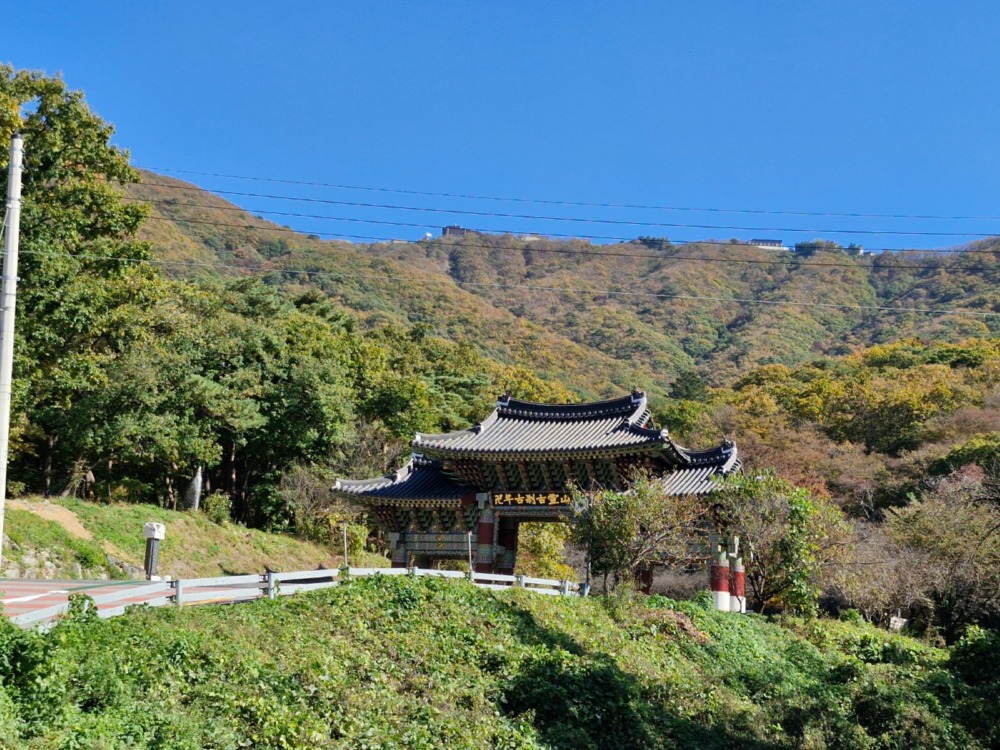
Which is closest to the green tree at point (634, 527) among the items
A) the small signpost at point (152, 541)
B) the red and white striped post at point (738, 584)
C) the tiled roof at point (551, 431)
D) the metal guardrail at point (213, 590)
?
the tiled roof at point (551, 431)

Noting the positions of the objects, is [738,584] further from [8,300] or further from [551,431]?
[8,300]

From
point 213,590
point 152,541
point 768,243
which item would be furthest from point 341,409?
point 768,243

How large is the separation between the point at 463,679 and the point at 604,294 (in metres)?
118

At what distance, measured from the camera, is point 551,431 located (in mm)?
29844

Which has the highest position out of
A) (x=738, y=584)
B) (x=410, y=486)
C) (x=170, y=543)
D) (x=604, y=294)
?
(x=604, y=294)

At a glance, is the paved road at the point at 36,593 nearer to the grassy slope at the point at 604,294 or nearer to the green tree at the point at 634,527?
the green tree at the point at 634,527

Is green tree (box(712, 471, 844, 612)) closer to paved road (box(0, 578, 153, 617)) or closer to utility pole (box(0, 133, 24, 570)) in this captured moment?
paved road (box(0, 578, 153, 617))

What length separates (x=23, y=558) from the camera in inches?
1061

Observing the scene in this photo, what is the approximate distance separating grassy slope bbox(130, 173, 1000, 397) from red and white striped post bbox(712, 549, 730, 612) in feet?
206

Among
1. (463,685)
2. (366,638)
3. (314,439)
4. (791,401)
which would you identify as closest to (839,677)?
(463,685)

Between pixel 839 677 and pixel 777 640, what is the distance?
411cm

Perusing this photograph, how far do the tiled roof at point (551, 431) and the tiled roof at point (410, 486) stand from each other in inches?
54.2

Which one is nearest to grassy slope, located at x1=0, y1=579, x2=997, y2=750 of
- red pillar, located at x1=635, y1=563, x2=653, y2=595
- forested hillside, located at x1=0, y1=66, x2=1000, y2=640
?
red pillar, located at x1=635, y1=563, x2=653, y2=595

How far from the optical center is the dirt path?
3022 centimetres
